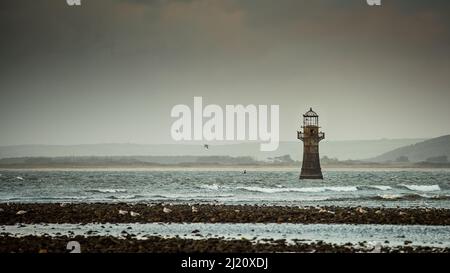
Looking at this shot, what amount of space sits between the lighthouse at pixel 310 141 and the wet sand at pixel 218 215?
25.7 meters

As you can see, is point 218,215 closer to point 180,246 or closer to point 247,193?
point 180,246

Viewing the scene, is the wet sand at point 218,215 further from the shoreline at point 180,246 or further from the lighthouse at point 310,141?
the lighthouse at point 310,141

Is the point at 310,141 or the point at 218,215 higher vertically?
the point at 310,141

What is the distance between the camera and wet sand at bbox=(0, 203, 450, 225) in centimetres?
2845

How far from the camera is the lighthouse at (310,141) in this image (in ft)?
192

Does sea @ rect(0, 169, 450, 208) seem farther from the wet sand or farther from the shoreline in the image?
the shoreline

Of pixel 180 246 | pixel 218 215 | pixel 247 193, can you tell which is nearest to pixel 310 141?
pixel 247 193

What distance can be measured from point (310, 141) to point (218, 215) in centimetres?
2972

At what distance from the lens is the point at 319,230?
Result: 83.1 feet

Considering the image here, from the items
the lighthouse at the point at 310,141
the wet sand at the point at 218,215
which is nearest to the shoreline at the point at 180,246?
the wet sand at the point at 218,215

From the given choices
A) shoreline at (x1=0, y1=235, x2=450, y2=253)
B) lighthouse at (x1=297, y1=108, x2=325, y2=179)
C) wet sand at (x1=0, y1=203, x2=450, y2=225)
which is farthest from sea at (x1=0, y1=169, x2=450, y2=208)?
shoreline at (x1=0, y1=235, x2=450, y2=253)

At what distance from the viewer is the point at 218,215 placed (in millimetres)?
30234

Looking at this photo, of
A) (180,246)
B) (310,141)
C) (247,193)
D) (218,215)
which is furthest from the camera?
(310,141)
